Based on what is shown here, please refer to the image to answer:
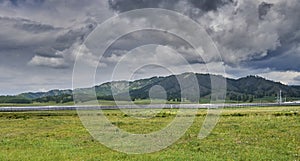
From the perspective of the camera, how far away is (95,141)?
35.2 meters

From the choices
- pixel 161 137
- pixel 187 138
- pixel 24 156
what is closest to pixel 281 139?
pixel 187 138

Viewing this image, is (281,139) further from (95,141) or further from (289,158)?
(95,141)

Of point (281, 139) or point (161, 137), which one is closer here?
point (281, 139)

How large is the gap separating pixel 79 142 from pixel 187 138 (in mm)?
10207

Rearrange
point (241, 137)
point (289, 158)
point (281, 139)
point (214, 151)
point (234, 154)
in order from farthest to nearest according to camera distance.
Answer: point (241, 137)
point (281, 139)
point (214, 151)
point (234, 154)
point (289, 158)

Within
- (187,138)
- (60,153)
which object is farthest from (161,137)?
(60,153)

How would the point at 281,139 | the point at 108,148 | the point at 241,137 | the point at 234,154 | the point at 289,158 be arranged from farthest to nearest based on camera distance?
1. the point at 241,137
2. the point at 281,139
3. the point at 108,148
4. the point at 234,154
5. the point at 289,158

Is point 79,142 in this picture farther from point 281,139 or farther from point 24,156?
point 281,139

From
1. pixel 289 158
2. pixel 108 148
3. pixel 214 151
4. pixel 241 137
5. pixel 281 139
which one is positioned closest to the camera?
pixel 289 158

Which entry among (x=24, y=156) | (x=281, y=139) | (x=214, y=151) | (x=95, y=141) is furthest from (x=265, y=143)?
(x=24, y=156)

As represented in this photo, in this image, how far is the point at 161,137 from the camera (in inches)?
1446

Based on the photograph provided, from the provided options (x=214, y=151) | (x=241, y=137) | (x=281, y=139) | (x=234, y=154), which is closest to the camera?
(x=234, y=154)

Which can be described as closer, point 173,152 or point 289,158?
→ point 289,158

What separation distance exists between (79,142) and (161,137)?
A: 8.02 m
